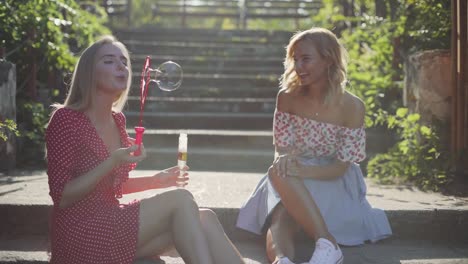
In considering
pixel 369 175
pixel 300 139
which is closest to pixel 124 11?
pixel 369 175

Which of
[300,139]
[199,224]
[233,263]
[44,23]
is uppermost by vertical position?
[44,23]

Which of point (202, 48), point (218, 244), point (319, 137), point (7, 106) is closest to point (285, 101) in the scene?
point (319, 137)

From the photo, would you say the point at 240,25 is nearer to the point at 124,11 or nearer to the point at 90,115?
the point at 124,11

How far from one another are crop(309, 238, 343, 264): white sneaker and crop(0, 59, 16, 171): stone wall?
8.68 ft

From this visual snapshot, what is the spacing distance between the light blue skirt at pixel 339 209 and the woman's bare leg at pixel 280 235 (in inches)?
2.2

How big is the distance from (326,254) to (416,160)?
197 cm

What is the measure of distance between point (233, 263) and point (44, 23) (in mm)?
3292

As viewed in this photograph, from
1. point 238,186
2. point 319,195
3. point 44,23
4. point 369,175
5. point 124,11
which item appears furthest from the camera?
point 124,11

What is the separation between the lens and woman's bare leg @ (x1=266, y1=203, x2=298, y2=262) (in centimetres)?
298

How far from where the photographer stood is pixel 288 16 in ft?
42.5

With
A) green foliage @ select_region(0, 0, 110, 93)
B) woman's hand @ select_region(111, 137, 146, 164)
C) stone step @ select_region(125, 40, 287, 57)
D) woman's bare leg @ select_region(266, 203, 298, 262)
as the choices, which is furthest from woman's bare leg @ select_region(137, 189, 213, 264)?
stone step @ select_region(125, 40, 287, 57)

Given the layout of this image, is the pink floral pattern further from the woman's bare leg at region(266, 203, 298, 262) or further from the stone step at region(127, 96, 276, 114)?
the stone step at region(127, 96, 276, 114)

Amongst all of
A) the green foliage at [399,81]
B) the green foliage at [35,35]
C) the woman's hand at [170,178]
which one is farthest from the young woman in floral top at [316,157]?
the green foliage at [35,35]

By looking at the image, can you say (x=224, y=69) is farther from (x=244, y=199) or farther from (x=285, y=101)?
(x=285, y=101)
